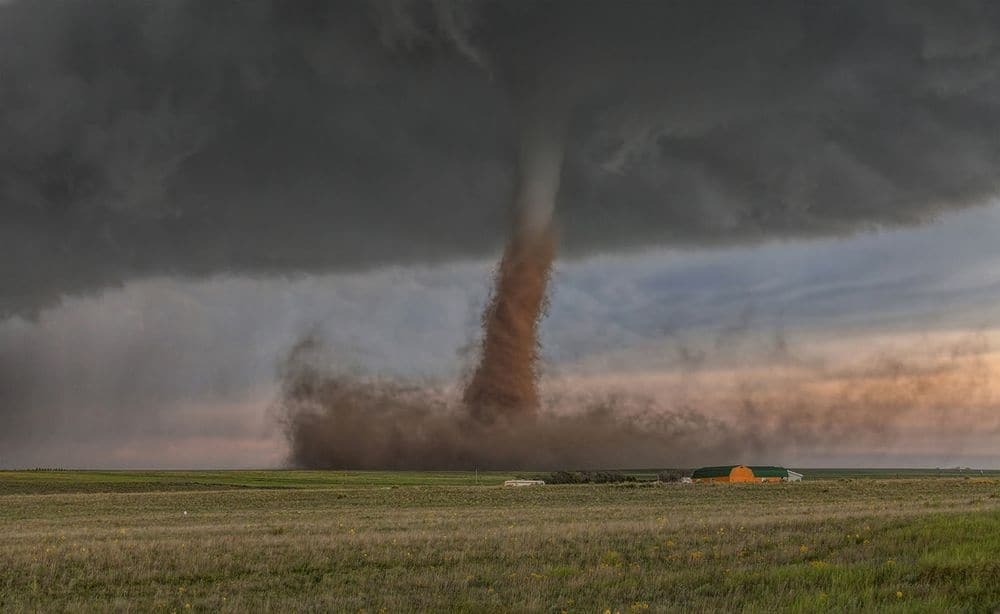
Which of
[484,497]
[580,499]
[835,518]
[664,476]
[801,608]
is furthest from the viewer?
[664,476]

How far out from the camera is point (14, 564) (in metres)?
23.6

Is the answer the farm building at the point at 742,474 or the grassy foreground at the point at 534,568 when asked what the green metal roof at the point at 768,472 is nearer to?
the farm building at the point at 742,474

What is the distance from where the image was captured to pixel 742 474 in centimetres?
12094

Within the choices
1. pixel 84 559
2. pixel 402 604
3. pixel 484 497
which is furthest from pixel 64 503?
pixel 402 604

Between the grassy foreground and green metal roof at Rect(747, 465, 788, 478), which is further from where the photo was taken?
green metal roof at Rect(747, 465, 788, 478)

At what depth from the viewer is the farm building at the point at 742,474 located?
12012cm

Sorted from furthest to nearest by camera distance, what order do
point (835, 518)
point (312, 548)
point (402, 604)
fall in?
point (835, 518)
point (312, 548)
point (402, 604)

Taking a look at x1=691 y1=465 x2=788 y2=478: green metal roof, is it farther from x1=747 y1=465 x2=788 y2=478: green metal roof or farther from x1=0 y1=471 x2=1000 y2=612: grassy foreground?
x1=0 y1=471 x2=1000 y2=612: grassy foreground

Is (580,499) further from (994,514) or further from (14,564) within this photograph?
(14,564)

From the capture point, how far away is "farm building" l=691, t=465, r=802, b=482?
394ft

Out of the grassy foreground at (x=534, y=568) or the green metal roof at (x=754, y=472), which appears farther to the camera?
the green metal roof at (x=754, y=472)

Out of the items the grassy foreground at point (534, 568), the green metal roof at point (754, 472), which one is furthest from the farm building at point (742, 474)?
the grassy foreground at point (534, 568)

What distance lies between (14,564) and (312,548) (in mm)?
7787

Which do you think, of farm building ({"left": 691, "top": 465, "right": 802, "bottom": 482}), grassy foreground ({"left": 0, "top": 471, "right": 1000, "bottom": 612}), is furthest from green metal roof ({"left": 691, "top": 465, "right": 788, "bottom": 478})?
grassy foreground ({"left": 0, "top": 471, "right": 1000, "bottom": 612})
